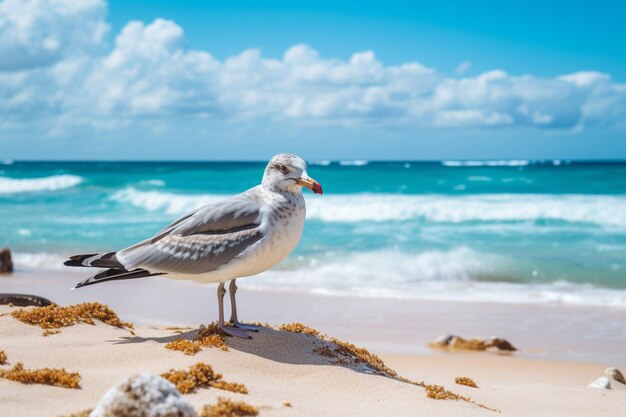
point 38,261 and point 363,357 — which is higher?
point 38,261

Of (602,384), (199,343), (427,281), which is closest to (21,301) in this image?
(199,343)

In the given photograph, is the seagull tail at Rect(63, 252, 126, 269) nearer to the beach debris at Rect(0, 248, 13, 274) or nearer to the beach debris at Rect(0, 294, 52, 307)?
the beach debris at Rect(0, 294, 52, 307)

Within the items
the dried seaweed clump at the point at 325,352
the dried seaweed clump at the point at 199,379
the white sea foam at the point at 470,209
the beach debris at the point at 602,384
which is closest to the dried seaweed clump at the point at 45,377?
the dried seaweed clump at the point at 199,379

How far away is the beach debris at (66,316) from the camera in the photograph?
18.0 ft

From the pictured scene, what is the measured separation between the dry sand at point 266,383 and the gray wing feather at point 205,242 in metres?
0.58

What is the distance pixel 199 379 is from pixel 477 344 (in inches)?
195

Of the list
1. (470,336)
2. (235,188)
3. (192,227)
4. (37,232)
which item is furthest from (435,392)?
(235,188)

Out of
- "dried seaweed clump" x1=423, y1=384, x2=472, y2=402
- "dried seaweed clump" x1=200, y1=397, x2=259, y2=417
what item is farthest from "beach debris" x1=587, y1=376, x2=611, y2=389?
"dried seaweed clump" x1=200, y1=397, x2=259, y2=417

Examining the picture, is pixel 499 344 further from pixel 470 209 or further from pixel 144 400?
pixel 470 209

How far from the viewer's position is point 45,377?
4016mm

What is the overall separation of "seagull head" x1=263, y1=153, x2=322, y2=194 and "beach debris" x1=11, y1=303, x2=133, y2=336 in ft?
6.29

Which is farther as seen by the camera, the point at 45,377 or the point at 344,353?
the point at 344,353

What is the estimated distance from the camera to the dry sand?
389 cm

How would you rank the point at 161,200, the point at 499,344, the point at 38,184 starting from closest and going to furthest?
the point at 499,344 → the point at 161,200 → the point at 38,184
